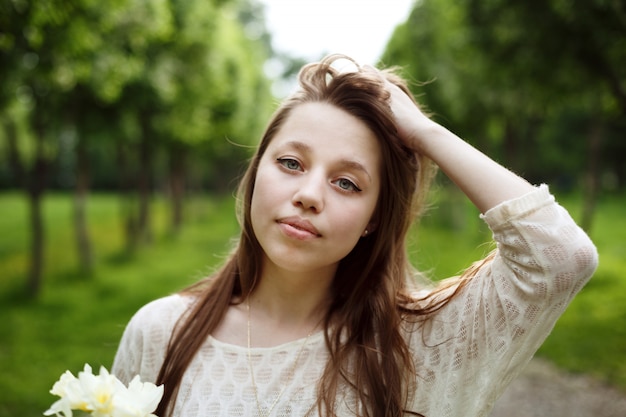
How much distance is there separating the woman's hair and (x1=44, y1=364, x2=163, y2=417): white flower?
0.62 m

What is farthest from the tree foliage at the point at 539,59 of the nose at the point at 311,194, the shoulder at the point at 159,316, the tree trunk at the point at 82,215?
the tree trunk at the point at 82,215

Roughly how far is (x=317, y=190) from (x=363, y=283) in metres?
0.51

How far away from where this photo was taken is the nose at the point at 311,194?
198 centimetres

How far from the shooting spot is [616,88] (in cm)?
861

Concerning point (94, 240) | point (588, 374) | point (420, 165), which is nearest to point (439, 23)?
point (94, 240)

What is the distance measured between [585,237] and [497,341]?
0.40 metres

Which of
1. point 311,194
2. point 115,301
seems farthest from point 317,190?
point 115,301

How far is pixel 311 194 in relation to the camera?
1980mm

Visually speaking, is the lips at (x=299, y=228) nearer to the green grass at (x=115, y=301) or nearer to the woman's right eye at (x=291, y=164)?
the woman's right eye at (x=291, y=164)

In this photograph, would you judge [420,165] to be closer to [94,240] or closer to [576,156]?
[94,240]

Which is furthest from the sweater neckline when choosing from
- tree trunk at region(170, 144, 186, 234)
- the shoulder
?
tree trunk at region(170, 144, 186, 234)

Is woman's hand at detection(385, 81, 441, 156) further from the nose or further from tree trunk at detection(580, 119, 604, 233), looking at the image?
tree trunk at detection(580, 119, 604, 233)

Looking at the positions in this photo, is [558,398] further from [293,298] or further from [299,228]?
[299,228]

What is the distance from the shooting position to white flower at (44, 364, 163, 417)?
59.1 inches
